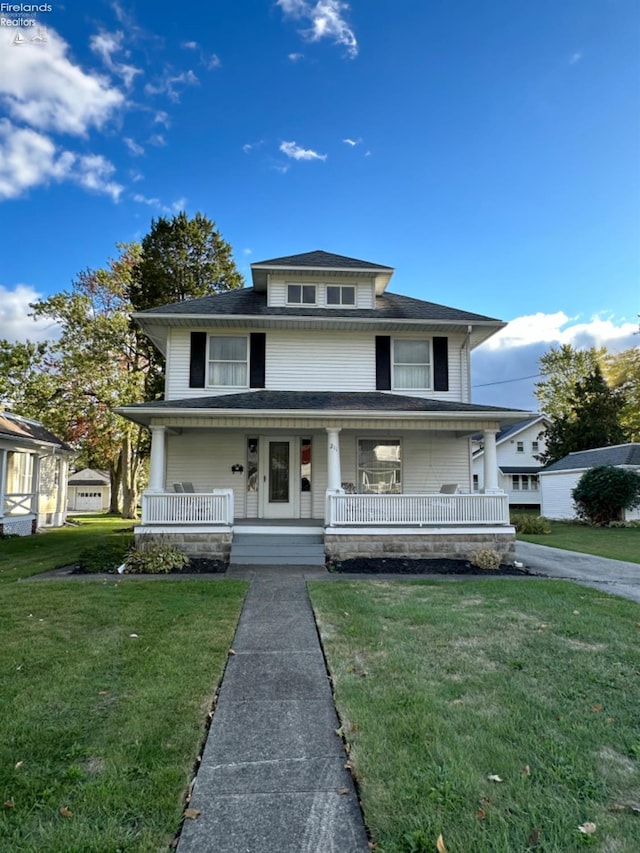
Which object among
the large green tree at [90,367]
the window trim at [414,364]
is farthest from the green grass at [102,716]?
the large green tree at [90,367]

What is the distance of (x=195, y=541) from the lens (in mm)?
10727

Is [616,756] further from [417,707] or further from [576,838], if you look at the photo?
[417,707]

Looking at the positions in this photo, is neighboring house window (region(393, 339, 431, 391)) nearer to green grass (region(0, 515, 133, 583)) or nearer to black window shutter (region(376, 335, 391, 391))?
black window shutter (region(376, 335, 391, 391))

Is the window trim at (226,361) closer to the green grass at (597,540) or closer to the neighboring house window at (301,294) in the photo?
the neighboring house window at (301,294)

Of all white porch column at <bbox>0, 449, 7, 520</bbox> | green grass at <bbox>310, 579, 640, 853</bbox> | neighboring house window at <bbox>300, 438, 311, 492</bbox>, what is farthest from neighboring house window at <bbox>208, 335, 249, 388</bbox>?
white porch column at <bbox>0, 449, 7, 520</bbox>

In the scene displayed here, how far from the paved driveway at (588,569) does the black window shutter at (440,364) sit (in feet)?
16.5

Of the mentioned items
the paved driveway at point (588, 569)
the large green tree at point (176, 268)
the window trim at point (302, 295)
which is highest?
the large green tree at point (176, 268)

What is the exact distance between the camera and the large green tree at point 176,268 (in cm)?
2511

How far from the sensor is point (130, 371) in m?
26.6

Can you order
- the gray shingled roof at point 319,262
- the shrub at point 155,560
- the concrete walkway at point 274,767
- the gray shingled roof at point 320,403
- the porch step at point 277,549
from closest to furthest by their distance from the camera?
the concrete walkway at point 274,767 → the shrub at point 155,560 → the porch step at point 277,549 → the gray shingled roof at point 320,403 → the gray shingled roof at point 319,262

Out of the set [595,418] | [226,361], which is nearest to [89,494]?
[226,361]

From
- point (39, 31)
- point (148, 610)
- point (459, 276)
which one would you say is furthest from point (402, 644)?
point (459, 276)

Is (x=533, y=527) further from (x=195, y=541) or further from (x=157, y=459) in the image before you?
(x=157, y=459)

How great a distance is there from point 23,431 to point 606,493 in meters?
25.4
